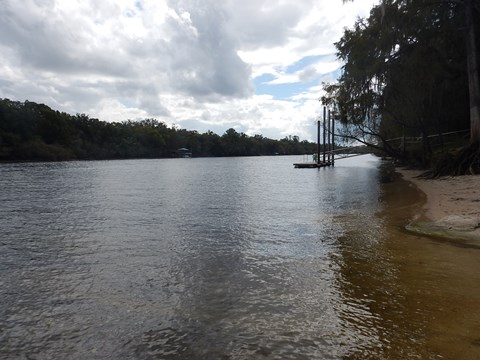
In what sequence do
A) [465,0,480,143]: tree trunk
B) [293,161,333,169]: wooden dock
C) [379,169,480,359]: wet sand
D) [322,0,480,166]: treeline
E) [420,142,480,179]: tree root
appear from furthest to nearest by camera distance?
[293,161,333,169]: wooden dock
[322,0,480,166]: treeline
[465,0,480,143]: tree trunk
[420,142,480,179]: tree root
[379,169,480,359]: wet sand

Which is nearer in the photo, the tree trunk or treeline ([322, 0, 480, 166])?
the tree trunk

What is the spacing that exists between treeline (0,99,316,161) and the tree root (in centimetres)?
8445

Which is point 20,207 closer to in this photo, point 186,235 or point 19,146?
point 186,235

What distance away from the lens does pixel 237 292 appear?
20.8 feet

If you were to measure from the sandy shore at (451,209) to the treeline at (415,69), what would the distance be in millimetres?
3208

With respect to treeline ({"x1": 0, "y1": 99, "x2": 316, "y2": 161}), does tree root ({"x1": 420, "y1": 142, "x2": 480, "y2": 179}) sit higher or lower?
lower

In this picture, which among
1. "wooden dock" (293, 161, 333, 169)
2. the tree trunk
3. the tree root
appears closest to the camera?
the tree root

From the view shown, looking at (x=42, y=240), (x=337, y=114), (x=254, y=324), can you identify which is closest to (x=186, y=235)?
(x=42, y=240)

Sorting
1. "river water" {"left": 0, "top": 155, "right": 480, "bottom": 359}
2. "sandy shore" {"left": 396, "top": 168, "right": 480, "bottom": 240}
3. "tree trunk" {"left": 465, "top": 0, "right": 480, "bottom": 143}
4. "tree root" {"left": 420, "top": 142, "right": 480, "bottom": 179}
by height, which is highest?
"tree trunk" {"left": 465, "top": 0, "right": 480, "bottom": 143}

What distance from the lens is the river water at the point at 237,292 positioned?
4.54 m

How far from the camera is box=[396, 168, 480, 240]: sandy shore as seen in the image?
31.6 ft

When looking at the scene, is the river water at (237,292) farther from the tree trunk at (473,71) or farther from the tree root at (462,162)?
the tree trunk at (473,71)

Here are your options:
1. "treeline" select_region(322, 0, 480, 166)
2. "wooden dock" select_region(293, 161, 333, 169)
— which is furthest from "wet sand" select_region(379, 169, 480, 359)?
"wooden dock" select_region(293, 161, 333, 169)

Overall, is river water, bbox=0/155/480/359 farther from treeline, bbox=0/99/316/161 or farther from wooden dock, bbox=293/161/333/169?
treeline, bbox=0/99/316/161
